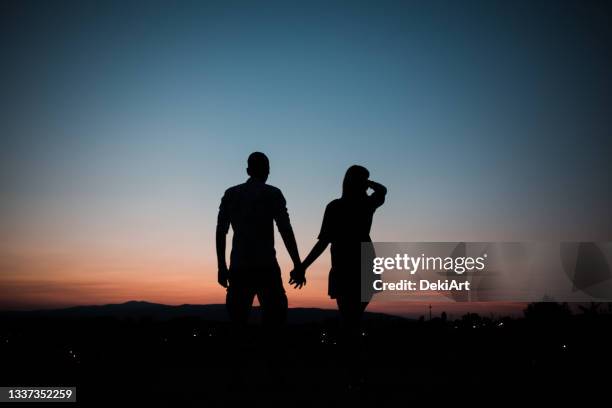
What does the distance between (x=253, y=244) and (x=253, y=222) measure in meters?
0.23

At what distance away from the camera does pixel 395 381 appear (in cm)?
806

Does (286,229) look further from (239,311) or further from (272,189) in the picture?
(239,311)

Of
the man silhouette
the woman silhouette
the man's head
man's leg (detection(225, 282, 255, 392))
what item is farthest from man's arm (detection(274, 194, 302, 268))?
man's leg (detection(225, 282, 255, 392))

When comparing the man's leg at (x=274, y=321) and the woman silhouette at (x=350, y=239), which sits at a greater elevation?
the woman silhouette at (x=350, y=239)

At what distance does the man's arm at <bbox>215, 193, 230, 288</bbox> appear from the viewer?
6.67m

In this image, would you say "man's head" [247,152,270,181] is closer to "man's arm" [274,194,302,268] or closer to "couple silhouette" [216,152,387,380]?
"couple silhouette" [216,152,387,380]

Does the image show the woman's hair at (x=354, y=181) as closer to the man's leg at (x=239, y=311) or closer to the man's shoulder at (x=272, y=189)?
the man's shoulder at (x=272, y=189)

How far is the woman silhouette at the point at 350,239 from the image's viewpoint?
271 inches

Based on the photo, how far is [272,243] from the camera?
259 inches

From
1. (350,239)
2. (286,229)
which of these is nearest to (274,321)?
(286,229)

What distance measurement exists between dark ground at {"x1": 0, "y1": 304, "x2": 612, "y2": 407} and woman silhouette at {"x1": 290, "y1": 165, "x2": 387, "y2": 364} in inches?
20.3

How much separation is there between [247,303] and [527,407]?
290 cm

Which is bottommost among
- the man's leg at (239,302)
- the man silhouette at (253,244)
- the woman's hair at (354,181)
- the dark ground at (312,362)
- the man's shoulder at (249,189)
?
the dark ground at (312,362)

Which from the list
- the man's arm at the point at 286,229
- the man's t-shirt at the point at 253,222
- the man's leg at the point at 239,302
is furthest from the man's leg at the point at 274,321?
the man's arm at the point at 286,229
